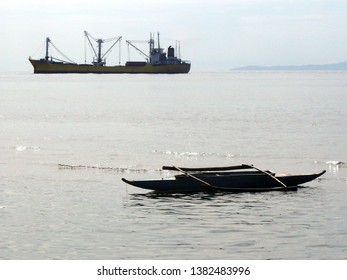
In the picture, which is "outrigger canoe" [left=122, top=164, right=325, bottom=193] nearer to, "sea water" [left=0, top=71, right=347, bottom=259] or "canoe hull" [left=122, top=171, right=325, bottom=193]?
"canoe hull" [left=122, top=171, right=325, bottom=193]

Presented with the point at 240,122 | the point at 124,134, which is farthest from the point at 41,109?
the point at 124,134

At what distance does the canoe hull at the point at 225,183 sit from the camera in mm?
39281

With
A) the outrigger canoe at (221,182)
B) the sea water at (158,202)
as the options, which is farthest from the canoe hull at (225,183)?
the sea water at (158,202)

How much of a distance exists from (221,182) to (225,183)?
0.64 ft

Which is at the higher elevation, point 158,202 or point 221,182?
point 221,182

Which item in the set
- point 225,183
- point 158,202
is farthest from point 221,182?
point 158,202

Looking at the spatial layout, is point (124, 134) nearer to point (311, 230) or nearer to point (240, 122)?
point (240, 122)

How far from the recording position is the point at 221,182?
39.8 meters

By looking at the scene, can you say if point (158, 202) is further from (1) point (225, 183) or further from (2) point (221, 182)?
(1) point (225, 183)

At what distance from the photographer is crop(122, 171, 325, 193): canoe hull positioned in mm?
39281

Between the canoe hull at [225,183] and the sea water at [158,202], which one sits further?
the canoe hull at [225,183]

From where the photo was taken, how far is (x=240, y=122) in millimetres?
96625

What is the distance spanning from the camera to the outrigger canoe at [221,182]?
39344 millimetres

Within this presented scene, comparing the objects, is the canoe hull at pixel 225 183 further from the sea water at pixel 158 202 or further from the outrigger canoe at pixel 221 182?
the sea water at pixel 158 202
